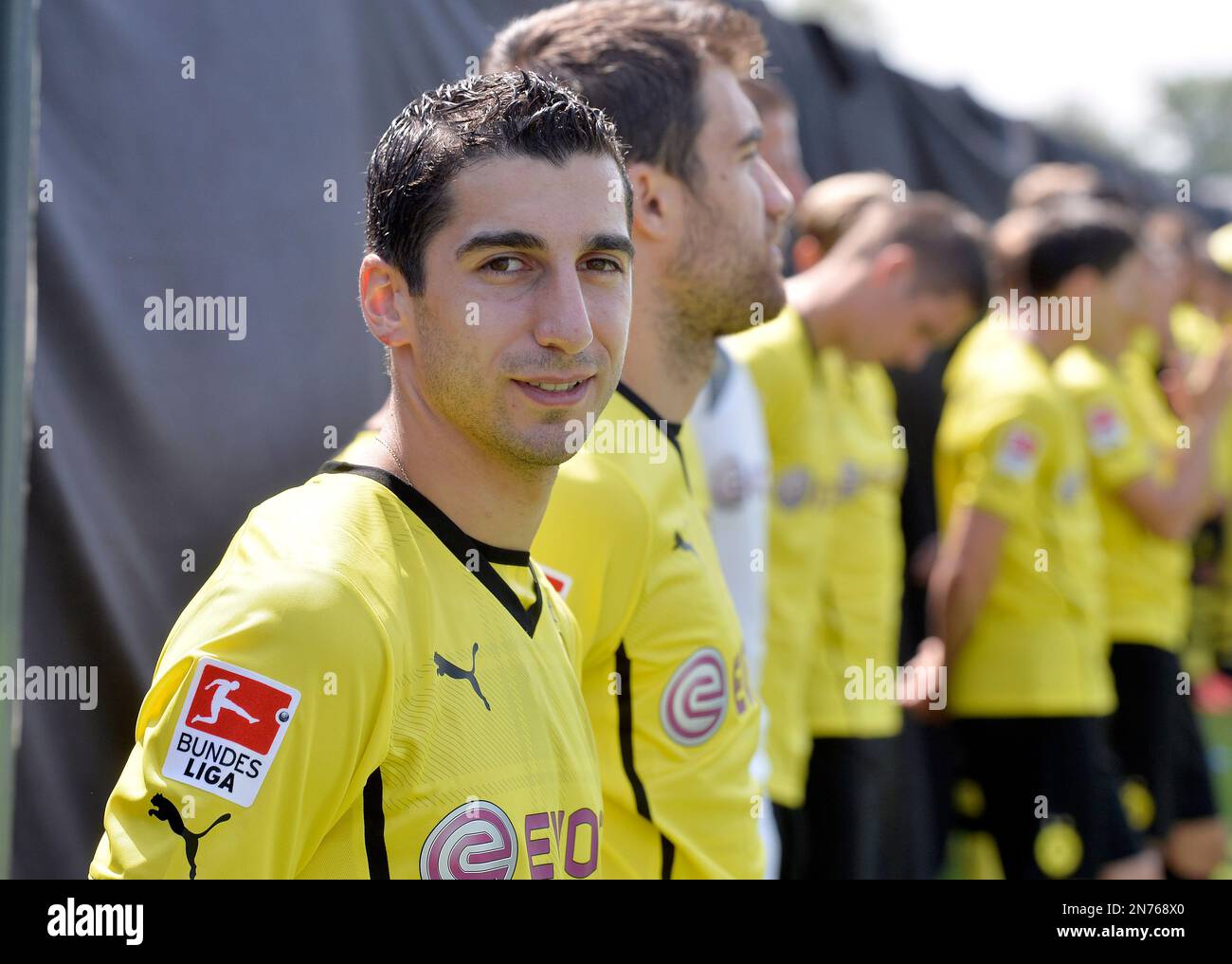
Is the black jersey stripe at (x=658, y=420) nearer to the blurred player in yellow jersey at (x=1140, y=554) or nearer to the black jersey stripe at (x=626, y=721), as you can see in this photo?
the black jersey stripe at (x=626, y=721)

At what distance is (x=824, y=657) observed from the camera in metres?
3.91

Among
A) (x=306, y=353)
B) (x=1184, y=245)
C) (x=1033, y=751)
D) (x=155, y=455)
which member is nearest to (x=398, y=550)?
(x=155, y=455)

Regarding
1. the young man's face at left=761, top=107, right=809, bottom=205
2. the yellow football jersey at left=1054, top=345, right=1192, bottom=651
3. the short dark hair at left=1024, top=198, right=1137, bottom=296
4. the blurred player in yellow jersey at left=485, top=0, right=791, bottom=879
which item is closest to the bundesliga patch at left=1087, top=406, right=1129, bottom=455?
the yellow football jersey at left=1054, top=345, right=1192, bottom=651

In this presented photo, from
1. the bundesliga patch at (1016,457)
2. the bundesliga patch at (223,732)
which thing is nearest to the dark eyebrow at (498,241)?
the bundesliga patch at (223,732)

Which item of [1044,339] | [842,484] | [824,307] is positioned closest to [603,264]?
[824,307]

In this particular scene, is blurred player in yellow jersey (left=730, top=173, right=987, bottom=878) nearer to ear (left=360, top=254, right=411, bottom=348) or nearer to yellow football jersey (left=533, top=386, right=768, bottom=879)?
yellow football jersey (left=533, top=386, right=768, bottom=879)

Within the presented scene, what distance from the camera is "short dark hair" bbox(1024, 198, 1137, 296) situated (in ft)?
14.1

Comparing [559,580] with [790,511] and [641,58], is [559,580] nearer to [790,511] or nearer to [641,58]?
[641,58]

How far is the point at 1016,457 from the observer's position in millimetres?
3955

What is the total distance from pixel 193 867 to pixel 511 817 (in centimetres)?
38

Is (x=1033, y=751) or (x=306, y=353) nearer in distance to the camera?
(x=306, y=353)

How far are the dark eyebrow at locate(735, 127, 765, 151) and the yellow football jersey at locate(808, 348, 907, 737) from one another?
5.09 ft

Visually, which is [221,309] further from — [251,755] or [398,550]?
[251,755]

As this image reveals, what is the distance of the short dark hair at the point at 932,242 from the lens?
385 cm
